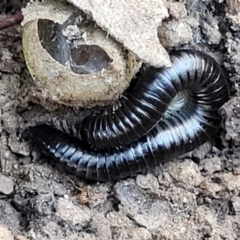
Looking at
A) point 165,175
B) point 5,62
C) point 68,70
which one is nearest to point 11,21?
point 5,62

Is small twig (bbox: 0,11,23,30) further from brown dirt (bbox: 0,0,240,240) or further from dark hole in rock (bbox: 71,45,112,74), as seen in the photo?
dark hole in rock (bbox: 71,45,112,74)

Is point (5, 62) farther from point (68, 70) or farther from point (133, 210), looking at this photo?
point (133, 210)

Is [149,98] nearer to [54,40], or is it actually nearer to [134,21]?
[134,21]

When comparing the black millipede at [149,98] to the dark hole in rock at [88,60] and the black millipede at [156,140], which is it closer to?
the black millipede at [156,140]

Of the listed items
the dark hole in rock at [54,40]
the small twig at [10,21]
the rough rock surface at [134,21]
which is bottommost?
the small twig at [10,21]

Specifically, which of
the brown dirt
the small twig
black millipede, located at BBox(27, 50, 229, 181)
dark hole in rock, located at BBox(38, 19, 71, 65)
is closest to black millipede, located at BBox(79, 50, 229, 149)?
black millipede, located at BBox(27, 50, 229, 181)

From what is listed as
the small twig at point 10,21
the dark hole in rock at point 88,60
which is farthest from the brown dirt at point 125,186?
the dark hole in rock at point 88,60

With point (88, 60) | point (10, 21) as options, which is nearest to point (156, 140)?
point (88, 60)

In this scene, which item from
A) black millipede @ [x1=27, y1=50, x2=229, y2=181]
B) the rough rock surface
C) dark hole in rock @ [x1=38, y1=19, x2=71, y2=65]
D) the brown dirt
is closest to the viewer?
the rough rock surface
